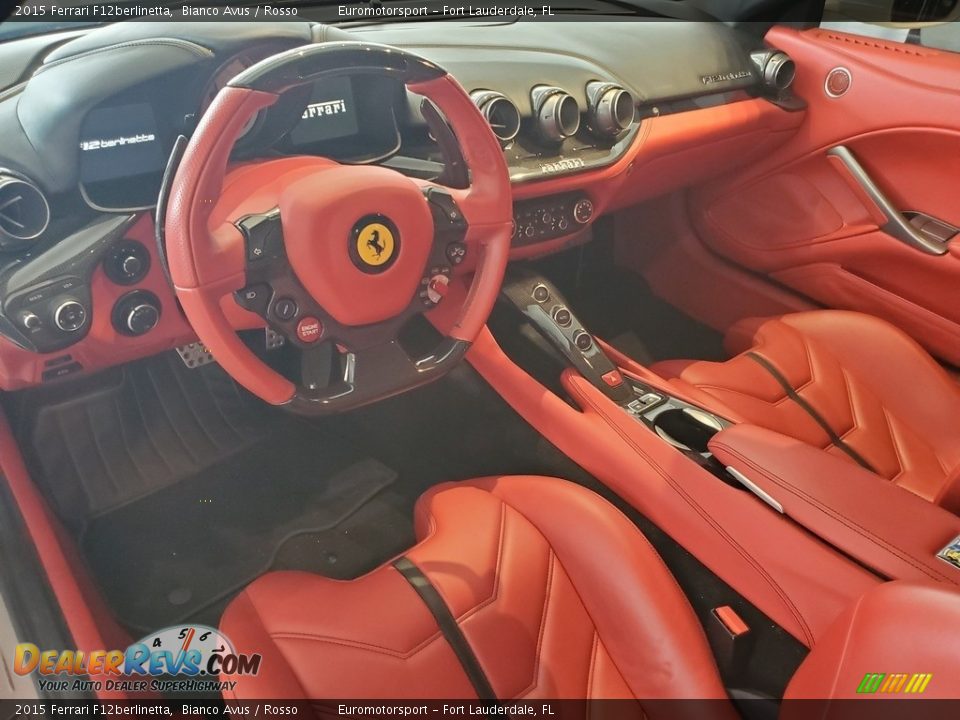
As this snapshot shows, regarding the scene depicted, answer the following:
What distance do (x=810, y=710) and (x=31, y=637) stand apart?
3.31 ft

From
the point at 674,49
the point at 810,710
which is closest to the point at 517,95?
the point at 674,49

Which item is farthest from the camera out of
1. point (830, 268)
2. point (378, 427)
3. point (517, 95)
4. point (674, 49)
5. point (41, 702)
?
point (830, 268)

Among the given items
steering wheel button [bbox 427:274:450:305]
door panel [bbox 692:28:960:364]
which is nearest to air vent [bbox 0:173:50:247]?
steering wheel button [bbox 427:274:450:305]

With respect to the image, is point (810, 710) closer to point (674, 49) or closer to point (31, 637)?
point (31, 637)

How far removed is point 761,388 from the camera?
5.32ft

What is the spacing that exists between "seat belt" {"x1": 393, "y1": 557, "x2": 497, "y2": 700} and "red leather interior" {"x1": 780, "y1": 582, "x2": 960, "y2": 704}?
1.30 ft

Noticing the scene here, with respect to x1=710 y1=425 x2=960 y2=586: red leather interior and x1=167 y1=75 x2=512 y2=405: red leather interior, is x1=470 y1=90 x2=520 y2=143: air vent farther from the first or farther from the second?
x1=710 y1=425 x2=960 y2=586: red leather interior

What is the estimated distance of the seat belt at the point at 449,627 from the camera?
100 centimetres

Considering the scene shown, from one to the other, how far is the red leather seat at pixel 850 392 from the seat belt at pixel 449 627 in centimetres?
72

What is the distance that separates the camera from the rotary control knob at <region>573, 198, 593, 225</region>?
1669 mm

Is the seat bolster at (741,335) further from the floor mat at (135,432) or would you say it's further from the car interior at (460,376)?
the floor mat at (135,432)

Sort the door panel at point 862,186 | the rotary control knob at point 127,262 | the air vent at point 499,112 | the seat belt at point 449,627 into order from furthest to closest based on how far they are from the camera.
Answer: the door panel at point 862,186
the air vent at point 499,112
the rotary control knob at point 127,262
the seat belt at point 449,627

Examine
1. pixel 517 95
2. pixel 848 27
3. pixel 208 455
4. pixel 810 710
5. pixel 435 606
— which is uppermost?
pixel 848 27

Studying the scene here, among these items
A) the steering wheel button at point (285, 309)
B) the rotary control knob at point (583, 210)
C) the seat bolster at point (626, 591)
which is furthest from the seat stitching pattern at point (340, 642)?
the rotary control knob at point (583, 210)
